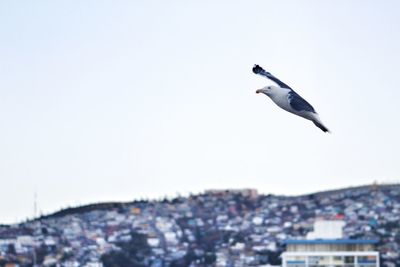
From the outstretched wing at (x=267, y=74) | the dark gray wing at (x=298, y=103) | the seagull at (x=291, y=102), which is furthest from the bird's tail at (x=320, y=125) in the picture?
the outstretched wing at (x=267, y=74)

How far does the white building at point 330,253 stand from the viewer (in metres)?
141

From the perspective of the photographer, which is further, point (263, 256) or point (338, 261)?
point (263, 256)

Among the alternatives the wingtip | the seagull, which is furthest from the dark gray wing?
the wingtip

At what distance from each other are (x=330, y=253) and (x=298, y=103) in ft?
363

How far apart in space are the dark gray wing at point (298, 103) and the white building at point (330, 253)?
360 ft

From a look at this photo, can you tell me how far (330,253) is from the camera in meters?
140

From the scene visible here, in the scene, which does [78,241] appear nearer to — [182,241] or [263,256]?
[182,241]

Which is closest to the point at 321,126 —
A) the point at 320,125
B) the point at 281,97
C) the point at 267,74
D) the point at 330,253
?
the point at 320,125

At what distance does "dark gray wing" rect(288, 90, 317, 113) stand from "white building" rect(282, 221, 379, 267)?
109691mm

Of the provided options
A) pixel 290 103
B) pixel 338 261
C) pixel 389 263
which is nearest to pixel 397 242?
pixel 389 263

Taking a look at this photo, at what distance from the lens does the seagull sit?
30375 mm

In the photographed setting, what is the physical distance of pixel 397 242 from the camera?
18338 cm

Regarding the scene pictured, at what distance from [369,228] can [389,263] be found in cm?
1838

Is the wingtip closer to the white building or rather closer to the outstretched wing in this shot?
the outstretched wing
